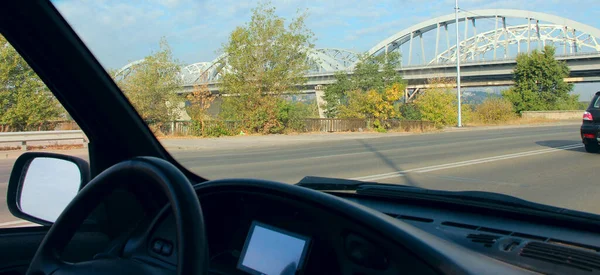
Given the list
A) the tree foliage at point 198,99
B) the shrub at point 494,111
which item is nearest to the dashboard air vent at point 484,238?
the tree foliage at point 198,99

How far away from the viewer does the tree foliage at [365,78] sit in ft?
150

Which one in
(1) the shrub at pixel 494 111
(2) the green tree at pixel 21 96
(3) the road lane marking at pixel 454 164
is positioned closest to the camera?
(2) the green tree at pixel 21 96

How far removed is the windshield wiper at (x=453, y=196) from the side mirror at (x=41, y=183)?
1.52 meters

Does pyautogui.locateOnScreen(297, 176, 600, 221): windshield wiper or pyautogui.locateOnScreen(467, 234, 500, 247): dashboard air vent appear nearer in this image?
pyautogui.locateOnScreen(467, 234, 500, 247): dashboard air vent

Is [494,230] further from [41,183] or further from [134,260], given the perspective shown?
[41,183]

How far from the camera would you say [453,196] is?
306 centimetres

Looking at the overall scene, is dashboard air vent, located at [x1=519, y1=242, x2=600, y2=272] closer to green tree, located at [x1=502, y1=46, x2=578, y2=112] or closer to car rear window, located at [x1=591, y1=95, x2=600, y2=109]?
car rear window, located at [x1=591, y1=95, x2=600, y2=109]

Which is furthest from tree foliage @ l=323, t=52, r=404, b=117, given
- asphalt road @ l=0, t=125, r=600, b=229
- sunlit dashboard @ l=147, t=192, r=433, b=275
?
sunlit dashboard @ l=147, t=192, r=433, b=275

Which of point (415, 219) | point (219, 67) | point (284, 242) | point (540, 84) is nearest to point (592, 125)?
point (219, 67)

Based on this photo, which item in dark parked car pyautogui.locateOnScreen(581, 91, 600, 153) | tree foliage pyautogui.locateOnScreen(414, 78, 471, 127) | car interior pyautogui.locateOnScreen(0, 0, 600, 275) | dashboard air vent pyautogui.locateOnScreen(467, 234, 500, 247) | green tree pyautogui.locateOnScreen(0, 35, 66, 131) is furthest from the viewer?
tree foliage pyautogui.locateOnScreen(414, 78, 471, 127)

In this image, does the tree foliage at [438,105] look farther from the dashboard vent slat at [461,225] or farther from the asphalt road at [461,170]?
the dashboard vent slat at [461,225]

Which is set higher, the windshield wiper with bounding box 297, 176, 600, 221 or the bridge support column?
the bridge support column

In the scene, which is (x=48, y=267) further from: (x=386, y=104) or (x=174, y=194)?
(x=386, y=104)

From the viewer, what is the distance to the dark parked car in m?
13.6
